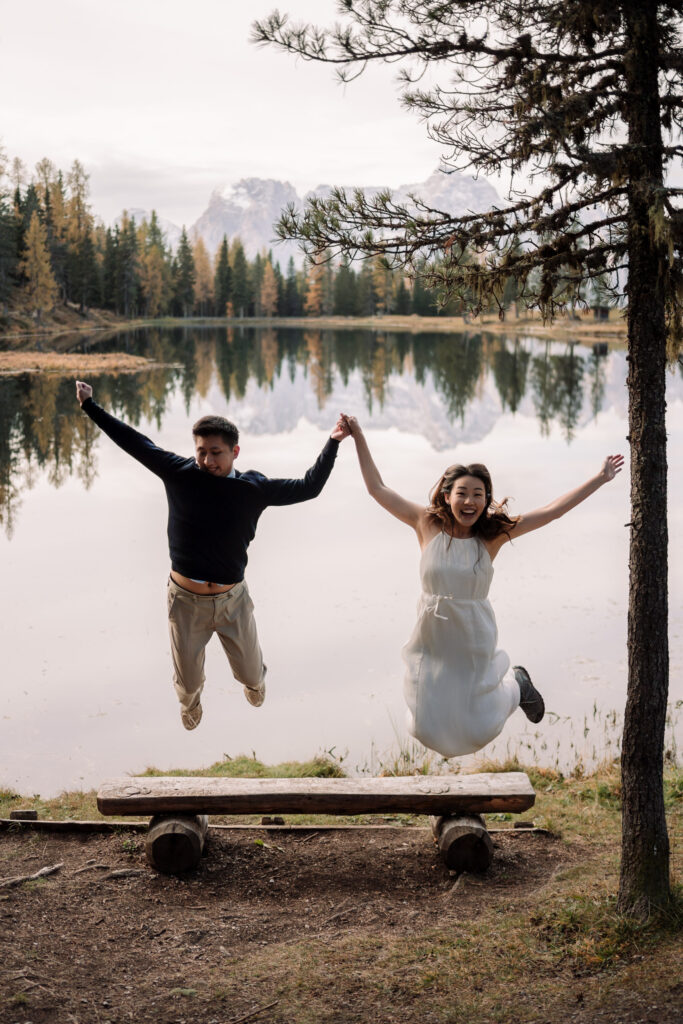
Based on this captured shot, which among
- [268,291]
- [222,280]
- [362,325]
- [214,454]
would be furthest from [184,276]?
[214,454]

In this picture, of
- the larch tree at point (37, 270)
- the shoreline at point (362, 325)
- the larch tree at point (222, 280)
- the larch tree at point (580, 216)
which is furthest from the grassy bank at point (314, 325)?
the larch tree at point (580, 216)

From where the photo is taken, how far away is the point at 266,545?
1769 cm

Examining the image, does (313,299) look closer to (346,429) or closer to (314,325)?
(314,325)

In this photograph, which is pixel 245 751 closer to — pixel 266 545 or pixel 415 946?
pixel 415 946

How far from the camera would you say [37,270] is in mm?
63594

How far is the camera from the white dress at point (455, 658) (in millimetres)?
5789

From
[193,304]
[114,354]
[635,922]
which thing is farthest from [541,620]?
[193,304]

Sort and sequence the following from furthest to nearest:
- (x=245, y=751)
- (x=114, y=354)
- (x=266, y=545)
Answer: (x=114, y=354)
(x=266, y=545)
(x=245, y=751)

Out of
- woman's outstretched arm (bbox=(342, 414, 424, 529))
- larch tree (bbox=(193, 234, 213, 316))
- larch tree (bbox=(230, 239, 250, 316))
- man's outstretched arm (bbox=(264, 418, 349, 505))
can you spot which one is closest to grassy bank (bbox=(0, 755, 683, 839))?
woman's outstretched arm (bbox=(342, 414, 424, 529))

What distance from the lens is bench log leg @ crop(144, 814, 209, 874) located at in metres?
6.44

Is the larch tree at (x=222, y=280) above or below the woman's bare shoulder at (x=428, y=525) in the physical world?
above

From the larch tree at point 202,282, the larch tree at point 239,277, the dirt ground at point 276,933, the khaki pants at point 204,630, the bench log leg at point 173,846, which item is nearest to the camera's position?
the dirt ground at point 276,933

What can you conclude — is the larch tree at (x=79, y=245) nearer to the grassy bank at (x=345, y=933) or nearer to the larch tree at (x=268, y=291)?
the larch tree at (x=268, y=291)

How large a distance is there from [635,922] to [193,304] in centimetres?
10801
